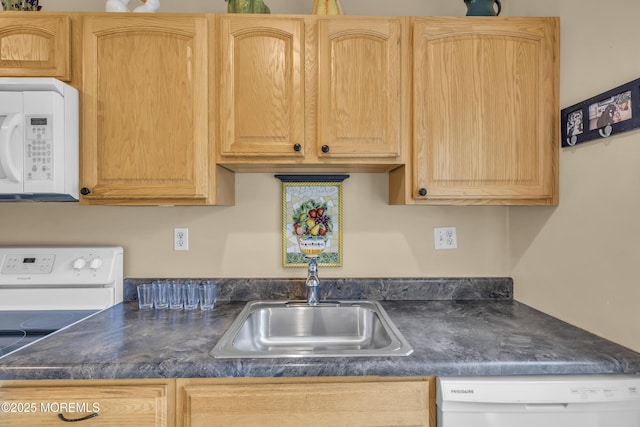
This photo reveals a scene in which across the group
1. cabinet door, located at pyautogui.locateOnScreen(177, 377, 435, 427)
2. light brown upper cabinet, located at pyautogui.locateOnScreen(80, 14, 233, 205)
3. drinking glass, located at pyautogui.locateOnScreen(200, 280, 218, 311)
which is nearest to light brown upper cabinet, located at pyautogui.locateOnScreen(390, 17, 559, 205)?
cabinet door, located at pyautogui.locateOnScreen(177, 377, 435, 427)

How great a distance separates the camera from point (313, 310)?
5.48 feet

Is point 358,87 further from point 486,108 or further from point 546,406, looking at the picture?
point 546,406

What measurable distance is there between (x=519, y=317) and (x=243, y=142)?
1329 mm

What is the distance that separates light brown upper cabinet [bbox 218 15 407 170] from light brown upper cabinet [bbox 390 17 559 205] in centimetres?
14

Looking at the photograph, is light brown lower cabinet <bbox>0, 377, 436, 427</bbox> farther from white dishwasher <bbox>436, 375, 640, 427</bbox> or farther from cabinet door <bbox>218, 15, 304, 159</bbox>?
cabinet door <bbox>218, 15, 304, 159</bbox>

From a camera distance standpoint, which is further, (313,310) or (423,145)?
(313,310)

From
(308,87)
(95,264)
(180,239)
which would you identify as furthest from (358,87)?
(95,264)

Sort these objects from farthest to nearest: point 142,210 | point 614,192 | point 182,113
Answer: point 142,210, point 182,113, point 614,192

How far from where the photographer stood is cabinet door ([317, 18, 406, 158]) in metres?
1.46

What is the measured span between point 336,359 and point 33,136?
4.44 ft

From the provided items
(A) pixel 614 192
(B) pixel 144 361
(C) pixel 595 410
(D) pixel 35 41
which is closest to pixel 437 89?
(A) pixel 614 192

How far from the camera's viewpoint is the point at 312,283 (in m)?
1.65

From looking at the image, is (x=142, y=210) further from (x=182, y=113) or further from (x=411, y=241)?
(x=411, y=241)

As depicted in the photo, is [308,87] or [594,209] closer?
[594,209]
